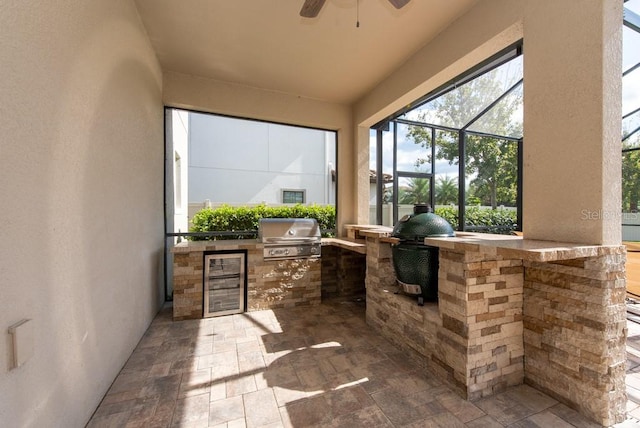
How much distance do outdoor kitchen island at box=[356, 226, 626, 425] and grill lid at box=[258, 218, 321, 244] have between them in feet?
6.46

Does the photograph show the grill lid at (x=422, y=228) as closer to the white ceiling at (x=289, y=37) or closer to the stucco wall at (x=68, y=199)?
the white ceiling at (x=289, y=37)

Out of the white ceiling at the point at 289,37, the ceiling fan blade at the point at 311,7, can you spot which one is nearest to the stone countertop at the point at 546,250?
Answer: the ceiling fan blade at the point at 311,7

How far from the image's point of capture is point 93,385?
180 centimetres

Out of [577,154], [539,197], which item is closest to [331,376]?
[539,197]

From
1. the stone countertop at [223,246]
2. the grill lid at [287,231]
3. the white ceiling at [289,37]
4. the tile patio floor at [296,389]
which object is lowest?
the tile patio floor at [296,389]

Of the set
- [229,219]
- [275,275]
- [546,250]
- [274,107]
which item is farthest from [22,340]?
[274,107]

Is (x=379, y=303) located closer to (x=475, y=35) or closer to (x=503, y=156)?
(x=475, y=35)

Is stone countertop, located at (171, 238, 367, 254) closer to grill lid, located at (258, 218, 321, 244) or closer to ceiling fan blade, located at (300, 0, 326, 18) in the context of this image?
grill lid, located at (258, 218, 321, 244)

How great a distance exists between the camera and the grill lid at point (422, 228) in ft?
8.27

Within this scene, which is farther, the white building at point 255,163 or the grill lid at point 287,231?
the white building at point 255,163

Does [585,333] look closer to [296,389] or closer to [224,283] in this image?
[296,389]

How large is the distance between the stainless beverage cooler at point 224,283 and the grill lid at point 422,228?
2.17 m

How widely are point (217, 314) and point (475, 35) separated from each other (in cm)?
421

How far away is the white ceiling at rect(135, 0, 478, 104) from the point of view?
2473 millimetres
